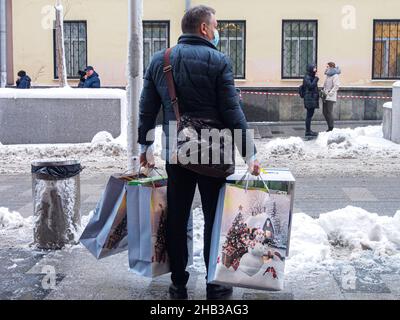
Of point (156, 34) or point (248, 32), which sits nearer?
point (248, 32)

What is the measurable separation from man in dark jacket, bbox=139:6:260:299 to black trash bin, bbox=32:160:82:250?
1.58m

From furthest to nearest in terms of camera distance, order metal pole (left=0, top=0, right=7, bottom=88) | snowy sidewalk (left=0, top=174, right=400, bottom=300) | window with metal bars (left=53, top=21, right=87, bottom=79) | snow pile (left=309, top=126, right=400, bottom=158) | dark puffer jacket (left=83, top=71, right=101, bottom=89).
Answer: window with metal bars (left=53, top=21, right=87, bottom=79) < metal pole (left=0, top=0, right=7, bottom=88) < dark puffer jacket (left=83, top=71, right=101, bottom=89) < snow pile (left=309, top=126, right=400, bottom=158) < snowy sidewalk (left=0, top=174, right=400, bottom=300)

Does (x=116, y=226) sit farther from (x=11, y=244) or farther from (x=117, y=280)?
(x=11, y=244)

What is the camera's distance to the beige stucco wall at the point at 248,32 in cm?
2331

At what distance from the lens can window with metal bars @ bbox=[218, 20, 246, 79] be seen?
23.6m

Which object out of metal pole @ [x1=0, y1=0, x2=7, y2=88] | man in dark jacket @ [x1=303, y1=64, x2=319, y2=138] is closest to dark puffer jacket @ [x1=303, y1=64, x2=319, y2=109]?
man in dark jacket @ [x1=303, y1=64, x2=319, y2=138]

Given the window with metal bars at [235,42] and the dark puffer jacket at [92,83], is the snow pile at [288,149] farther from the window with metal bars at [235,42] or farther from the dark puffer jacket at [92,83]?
the window with metal bars at [235,42]

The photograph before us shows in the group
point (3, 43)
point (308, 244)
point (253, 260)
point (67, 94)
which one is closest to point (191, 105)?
point (253, 260)

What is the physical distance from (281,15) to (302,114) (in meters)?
3.06

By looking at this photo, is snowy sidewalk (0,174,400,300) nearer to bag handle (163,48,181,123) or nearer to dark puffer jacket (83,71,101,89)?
bag handle (163,48,181,123)

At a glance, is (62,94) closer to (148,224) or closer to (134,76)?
(134,76)

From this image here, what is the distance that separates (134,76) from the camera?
7438 mm

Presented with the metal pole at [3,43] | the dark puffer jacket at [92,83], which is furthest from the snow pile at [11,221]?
the metal pole at [3,43]

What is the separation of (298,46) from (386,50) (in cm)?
269
